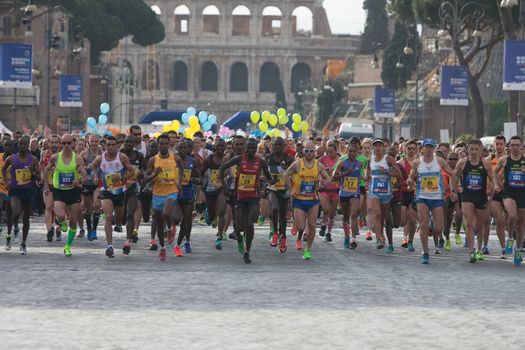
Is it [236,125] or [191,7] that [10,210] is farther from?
[191,7]

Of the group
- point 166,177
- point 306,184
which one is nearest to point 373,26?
point 306,184

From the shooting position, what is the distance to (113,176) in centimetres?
1712

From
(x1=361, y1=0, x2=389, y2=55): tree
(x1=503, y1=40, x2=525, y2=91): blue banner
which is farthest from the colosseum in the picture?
(x1=503, y1=40, x2=525, y2=91): blue banner

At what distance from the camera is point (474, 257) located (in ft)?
55.9

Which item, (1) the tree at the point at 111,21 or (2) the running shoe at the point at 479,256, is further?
(1) the tree at the point at 111,21

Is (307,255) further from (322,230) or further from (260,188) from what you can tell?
→ (322,230)

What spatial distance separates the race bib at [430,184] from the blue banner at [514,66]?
1167 cm

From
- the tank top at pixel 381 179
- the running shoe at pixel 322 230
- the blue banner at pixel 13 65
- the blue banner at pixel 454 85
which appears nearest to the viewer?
the tank top at pixel 381 179

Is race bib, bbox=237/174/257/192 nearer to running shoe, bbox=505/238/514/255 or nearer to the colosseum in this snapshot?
running shoe, bbox=505/238/514/255

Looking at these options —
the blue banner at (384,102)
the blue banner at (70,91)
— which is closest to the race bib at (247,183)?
the blue banner at (70,91)

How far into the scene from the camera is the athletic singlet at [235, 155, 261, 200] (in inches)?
665

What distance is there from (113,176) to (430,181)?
374 cm

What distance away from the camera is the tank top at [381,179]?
18.5m

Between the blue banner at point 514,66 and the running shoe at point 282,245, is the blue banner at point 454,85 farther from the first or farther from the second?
the running shoe at point 282,245
